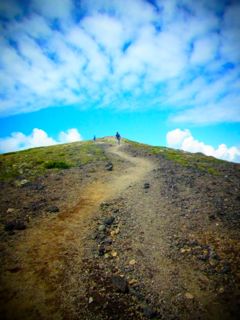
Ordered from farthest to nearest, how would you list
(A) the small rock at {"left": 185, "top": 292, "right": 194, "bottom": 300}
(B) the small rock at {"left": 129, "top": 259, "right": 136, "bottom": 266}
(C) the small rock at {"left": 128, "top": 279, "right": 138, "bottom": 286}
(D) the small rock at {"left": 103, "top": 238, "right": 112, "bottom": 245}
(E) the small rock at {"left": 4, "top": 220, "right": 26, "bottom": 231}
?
1. (E) the small rock at {"left": 4, "top": 220, "right": 26, "bottom": 231}
2. (D) the small rock at {"left": 103, "top": 238, "right": 112, "bottom": 245}
3. (B) the small rock at {"left": 129, "top": 259, "right": 136, "bottom": 266}
4. (C) the small rock at {"left": 128, "top": 279, "right": 138, "bottom": 286}
5. (A) the small rock at {"left": 185, "top": 292, "right": 194, "bottom": 300}

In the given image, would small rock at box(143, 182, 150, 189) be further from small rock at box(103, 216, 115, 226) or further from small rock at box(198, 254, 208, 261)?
small rock at box(198, 254, 208, 261)

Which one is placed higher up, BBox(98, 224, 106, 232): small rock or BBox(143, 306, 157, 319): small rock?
BBox(98, 224, 106, 232): small rock

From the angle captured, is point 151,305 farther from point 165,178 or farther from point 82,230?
point 165,178

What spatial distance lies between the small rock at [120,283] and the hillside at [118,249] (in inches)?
2.1

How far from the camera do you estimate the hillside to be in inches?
399

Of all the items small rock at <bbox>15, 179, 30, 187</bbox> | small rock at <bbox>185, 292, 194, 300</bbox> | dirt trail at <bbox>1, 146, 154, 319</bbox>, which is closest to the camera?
dirt trail at <bbox>1, 146, 154, 319</bbox>

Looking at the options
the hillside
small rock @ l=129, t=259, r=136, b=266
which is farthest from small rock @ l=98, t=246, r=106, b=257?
small rock @ l=129, t=259, r=136, b=266

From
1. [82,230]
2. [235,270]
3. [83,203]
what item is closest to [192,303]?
[235,270]

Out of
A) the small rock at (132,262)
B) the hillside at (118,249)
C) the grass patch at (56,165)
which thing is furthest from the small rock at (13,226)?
the grass patch at (56,165)

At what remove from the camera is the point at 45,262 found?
12227mm

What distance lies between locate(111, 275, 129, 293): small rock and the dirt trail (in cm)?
212

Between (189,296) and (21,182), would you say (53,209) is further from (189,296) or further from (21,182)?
(189,296)

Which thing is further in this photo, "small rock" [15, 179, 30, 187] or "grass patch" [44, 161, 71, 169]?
"grass patch" [44, 161, 71, 169]

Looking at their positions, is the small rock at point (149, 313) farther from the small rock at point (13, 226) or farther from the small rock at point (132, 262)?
the small rock at point (13, 226)
